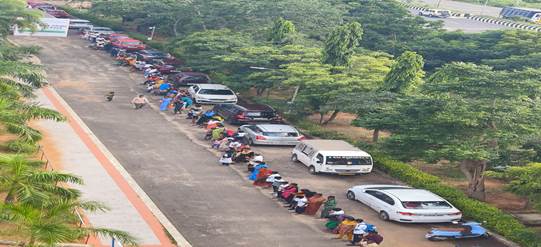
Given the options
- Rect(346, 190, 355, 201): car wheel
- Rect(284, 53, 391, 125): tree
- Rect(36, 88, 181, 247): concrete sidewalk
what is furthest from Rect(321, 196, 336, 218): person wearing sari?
Rect(284, 53, 391, 125): tree

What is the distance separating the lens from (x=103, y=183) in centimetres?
2620

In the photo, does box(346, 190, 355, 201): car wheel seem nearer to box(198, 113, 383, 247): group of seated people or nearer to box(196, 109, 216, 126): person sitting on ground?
box(198, 113, 383, 247): group of seated people

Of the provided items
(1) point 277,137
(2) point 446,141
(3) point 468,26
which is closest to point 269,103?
(1) point 277,137

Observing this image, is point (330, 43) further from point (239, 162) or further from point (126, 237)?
point (126, 237)

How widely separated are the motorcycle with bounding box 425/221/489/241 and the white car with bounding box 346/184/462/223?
26.8 inches

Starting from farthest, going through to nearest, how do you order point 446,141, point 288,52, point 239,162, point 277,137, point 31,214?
point 288,52 → point 277,137 → point 239,162 → point 446,141 → point 31,214

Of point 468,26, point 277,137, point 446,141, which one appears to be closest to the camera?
point 446,141

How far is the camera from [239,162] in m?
32.4

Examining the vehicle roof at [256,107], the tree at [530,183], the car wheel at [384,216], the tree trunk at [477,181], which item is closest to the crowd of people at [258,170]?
the car wheel at [384,216]

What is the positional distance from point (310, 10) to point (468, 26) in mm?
30737

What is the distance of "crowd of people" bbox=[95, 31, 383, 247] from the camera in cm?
2348

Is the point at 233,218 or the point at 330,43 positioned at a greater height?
the point at 330,43

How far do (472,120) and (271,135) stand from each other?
34.2ft

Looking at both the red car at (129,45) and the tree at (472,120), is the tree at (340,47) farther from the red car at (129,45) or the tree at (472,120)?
the red car at (129,45)
